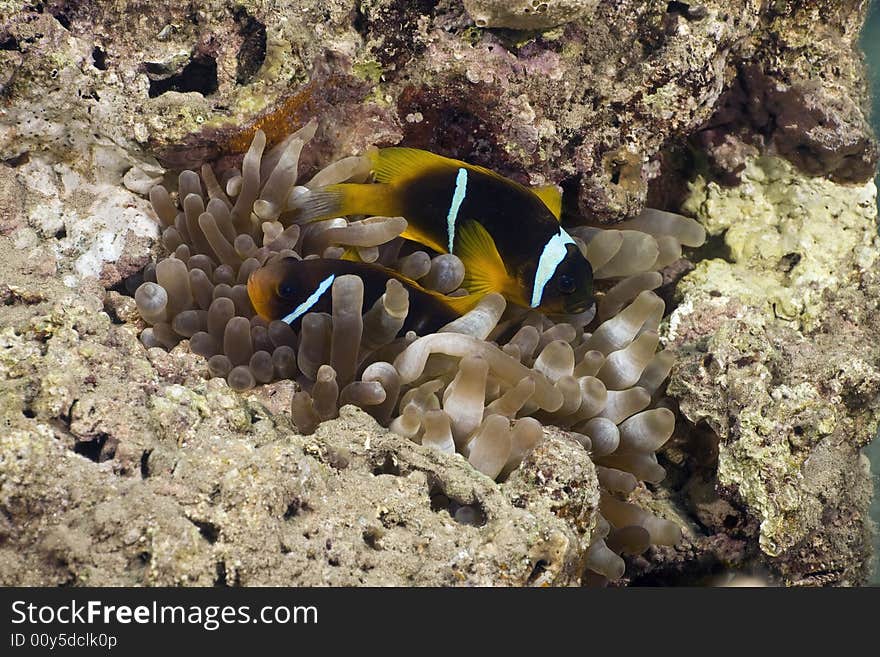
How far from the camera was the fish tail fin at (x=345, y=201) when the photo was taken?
7.04 feet

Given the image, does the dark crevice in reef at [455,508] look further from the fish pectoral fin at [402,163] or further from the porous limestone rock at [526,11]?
the porous limestone rock at [526,11]

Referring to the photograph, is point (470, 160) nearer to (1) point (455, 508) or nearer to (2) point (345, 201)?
(2) point (345, 201)

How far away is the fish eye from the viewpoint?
6.93 feet

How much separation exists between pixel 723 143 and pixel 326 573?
7.33 feet

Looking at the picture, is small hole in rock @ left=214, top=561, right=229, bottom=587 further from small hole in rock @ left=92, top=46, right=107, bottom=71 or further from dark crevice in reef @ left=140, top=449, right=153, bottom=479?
small hole in rock @ left=92, top=46, right=107, bottom=71

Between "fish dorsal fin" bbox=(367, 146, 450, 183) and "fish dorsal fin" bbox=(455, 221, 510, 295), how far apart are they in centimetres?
21

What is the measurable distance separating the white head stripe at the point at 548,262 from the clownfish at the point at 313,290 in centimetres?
32

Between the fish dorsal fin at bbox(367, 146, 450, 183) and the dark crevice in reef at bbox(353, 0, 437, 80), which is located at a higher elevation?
the dark crevice in reef at bbox(353, 0, 437, 80)

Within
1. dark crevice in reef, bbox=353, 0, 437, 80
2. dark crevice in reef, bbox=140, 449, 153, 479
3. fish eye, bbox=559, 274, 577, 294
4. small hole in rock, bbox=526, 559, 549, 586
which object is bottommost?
small hole in rock, bbox=526, 559, 549, 586

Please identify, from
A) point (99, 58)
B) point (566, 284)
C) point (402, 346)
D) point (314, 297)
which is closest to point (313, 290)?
point (314, 297)

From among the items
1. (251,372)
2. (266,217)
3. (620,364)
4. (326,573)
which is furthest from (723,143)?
(326,573)

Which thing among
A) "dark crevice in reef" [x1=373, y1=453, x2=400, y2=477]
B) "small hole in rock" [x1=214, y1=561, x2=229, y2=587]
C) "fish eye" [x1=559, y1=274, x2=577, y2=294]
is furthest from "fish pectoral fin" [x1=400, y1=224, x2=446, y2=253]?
"small hole in rock" [x1=214, y1=561, x2=229, y2=587]

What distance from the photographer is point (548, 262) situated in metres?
2.13

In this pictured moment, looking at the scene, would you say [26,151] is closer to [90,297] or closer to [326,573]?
[90,297]
